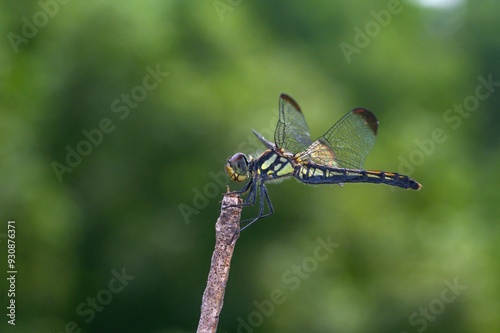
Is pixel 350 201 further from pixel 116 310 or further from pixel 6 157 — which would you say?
pixel 6 157

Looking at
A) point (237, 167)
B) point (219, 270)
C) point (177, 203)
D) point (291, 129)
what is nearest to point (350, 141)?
point (291, 129)

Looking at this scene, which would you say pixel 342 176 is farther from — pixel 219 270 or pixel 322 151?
pixel 219 270

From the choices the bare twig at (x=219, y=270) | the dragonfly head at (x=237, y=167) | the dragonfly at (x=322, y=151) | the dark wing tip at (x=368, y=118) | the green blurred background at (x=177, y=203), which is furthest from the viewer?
the green blurred background at (x=177, y=203)

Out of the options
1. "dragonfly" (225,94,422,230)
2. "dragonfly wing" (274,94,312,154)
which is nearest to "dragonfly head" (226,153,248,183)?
"dragonfly" (225,94,422,230)

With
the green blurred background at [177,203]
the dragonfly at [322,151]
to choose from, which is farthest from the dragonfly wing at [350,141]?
the green blurred background at [177,203]

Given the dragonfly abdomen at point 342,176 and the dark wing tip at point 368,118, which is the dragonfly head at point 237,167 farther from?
the dark wing tip at point 368,118

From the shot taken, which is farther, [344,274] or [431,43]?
[431,43]

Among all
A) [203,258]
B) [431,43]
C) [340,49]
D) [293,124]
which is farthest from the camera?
[431,43]

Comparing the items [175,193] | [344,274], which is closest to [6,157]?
[175,193]
